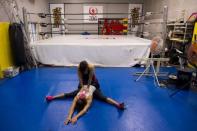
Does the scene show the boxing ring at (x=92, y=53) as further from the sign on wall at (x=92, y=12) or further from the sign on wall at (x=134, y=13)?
the sign on wall at (x=92, y=12)

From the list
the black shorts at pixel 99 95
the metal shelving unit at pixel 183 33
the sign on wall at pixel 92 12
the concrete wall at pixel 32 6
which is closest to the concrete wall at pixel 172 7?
the metal shelving unit at pixel 183 33

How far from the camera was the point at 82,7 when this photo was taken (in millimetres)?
9023

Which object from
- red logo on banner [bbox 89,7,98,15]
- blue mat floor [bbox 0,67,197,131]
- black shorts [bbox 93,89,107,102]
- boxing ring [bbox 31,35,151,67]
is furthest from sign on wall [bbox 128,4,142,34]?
black shorts [bbox 93,89,107,102]

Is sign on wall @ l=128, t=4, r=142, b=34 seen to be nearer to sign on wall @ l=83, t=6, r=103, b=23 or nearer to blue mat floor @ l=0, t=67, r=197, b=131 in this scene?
sign on wall @ l=83, t=6, r=103, b=23

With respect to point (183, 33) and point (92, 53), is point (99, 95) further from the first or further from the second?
point (183, 33)

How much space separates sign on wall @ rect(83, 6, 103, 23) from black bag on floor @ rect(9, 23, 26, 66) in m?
5.15

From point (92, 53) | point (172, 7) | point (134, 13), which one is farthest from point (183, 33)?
point (134, 13)

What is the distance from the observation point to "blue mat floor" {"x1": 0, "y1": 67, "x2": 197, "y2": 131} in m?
2.15

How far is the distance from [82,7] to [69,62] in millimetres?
4996

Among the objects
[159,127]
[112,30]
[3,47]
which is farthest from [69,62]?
[112,30]

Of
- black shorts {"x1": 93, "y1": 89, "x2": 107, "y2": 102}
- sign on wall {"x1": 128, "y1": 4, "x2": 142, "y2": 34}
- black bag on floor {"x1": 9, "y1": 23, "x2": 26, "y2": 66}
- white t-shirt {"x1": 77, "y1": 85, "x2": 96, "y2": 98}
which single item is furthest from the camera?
sign on wall {"x1": 128, "y1": 4, "x2": 142, "y2": 34}

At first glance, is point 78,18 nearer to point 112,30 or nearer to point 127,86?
point 112,30

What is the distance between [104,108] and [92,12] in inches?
287

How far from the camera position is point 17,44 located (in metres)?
4.27
